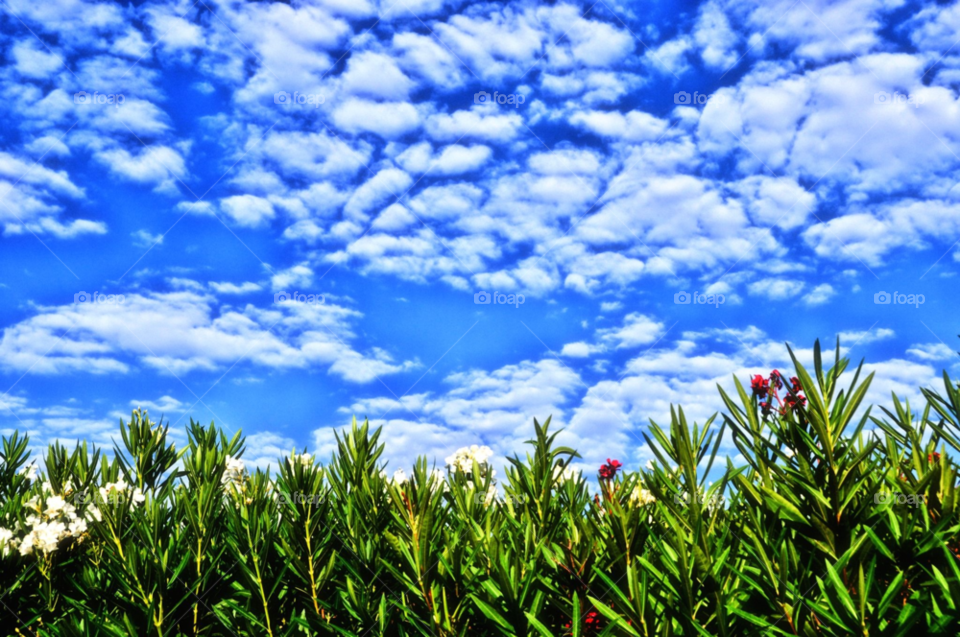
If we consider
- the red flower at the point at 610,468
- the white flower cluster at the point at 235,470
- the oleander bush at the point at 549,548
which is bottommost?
the oleander bush at the point at 549,548

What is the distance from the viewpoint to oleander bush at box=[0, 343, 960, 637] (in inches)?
76.2

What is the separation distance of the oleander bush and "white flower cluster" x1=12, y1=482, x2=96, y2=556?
0.01 metres

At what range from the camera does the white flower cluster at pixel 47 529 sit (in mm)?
3316

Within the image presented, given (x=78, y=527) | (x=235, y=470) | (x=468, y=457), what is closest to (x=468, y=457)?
(x=468, y=457)

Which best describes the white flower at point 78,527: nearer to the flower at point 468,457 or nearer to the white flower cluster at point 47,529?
the white flower cluster at point 47,529

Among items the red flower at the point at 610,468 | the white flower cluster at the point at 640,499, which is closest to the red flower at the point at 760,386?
the white flower cluster at the point at 640,499

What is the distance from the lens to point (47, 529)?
3.32 meters

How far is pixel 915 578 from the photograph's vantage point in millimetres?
2004

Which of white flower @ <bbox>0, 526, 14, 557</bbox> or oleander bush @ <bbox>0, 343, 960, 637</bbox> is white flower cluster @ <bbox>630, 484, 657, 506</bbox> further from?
white flower @ <bbox>0, 526, 14, 557</bbox>

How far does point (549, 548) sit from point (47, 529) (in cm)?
267

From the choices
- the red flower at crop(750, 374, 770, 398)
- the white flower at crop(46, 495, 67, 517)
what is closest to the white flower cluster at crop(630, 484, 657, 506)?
the red flower at crop(750, 374, 770, 398)

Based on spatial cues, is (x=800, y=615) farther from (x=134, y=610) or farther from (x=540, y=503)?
(x=134, y=610)

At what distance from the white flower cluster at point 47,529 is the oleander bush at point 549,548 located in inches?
0.4

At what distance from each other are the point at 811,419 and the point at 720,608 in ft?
2.18
